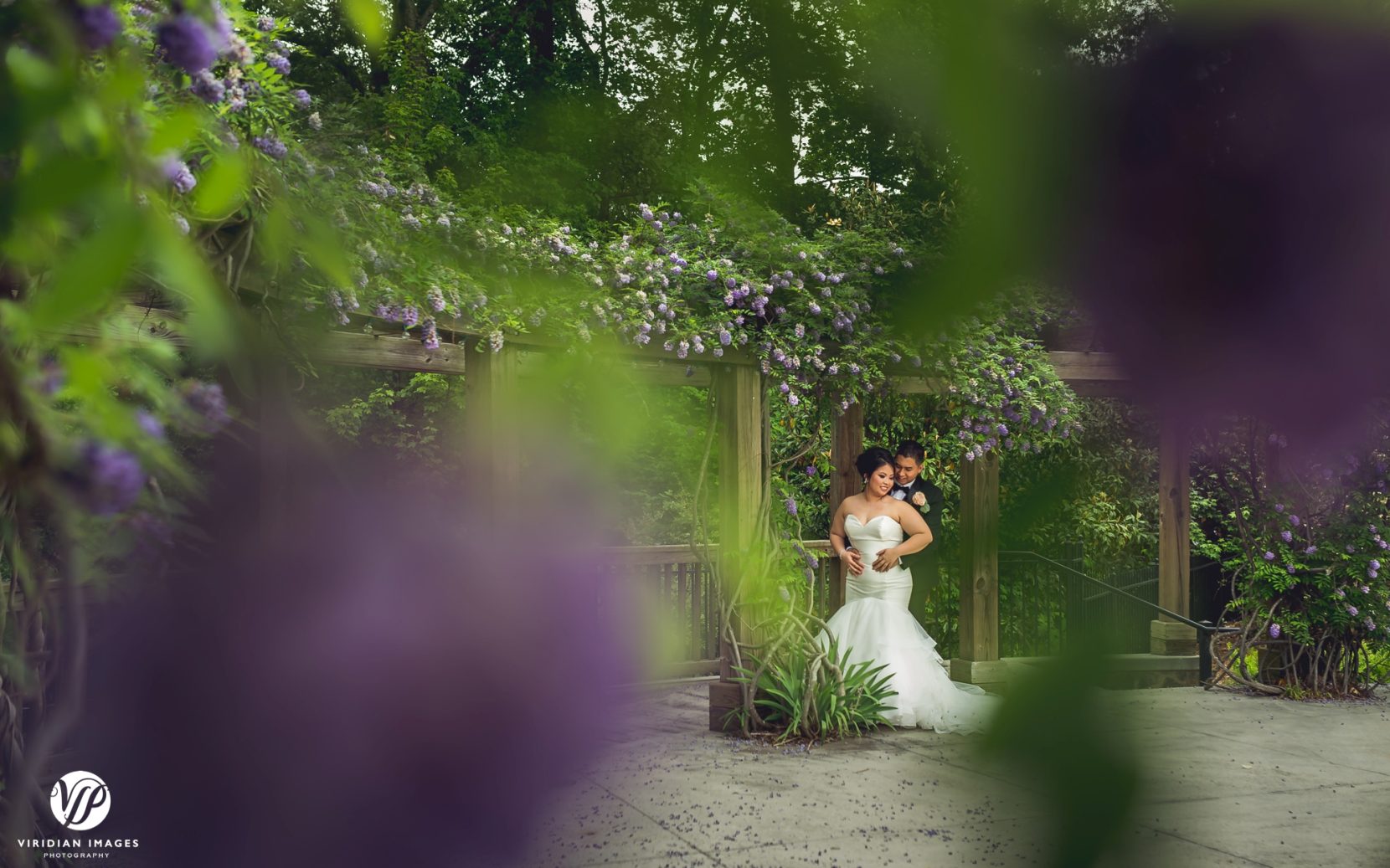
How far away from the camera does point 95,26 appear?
312 millimetres

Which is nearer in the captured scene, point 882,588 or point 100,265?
point 100,265

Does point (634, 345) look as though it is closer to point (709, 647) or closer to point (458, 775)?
point (458, 775)

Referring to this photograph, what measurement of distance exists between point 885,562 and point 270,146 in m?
4.79

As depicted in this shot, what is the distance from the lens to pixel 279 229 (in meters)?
0.36

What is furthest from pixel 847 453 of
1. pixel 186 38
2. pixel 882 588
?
pixel 186 38

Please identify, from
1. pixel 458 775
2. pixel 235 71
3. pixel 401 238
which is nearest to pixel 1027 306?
pixel 235 71

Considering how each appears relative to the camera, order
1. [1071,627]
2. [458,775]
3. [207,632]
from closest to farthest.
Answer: [1071,627] < [207,632] < [458,775]

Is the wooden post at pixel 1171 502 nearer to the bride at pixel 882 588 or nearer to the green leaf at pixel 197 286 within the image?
the green leaf at pixel 197 286

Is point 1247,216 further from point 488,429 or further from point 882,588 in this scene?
point 882,588

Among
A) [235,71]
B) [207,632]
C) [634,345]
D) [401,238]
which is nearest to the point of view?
[235,71]

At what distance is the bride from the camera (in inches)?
255

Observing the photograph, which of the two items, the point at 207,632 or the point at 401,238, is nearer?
the point at 401,238

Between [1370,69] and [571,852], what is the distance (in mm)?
3931

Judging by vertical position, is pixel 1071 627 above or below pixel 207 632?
above
